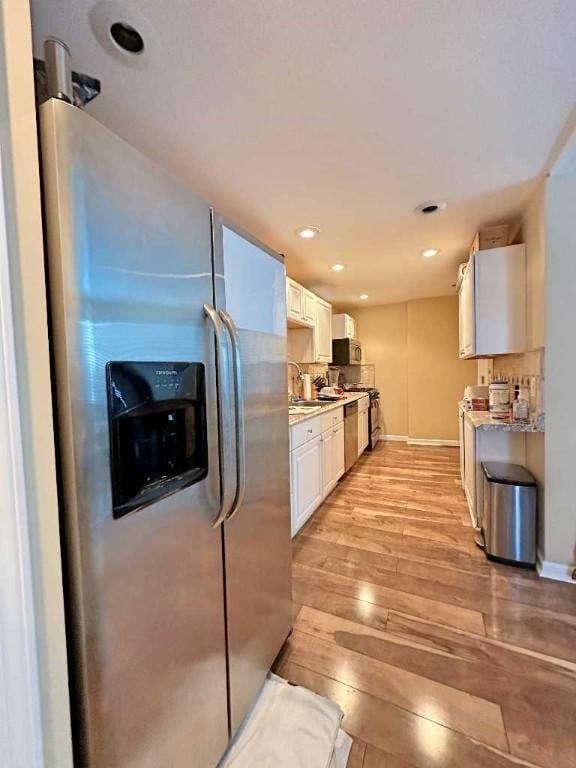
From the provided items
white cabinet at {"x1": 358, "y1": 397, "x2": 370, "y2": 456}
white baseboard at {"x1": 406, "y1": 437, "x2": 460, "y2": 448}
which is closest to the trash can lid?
white cabinet at {"x1": 358, "y1": 397, "x2": 370, "y2": 456}

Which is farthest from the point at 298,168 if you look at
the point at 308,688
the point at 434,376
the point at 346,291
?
the point at 434,376

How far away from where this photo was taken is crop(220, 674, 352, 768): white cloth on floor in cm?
108

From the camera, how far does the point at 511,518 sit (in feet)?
7.00

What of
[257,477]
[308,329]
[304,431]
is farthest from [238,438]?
[308,329]

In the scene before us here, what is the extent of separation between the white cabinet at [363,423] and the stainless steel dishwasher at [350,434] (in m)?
0.21

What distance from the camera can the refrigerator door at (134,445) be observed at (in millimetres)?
632

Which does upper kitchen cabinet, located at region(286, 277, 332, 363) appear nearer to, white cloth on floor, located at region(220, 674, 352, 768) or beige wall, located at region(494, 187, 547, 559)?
beige wall, located at region(494, 187, 547, 559)

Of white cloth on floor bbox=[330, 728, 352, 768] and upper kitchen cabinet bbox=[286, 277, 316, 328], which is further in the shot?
upper kitchen cabinet bbox=[286, 277, 316, 328]

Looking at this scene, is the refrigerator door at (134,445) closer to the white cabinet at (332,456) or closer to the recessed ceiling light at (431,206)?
the recessed ceiling light at (431,206)

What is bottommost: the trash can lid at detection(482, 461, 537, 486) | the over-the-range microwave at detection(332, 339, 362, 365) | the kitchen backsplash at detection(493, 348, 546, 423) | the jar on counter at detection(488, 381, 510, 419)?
the trash can lid at detection(482, 461, 537, 486)

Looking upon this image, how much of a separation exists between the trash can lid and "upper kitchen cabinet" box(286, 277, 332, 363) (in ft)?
7.48

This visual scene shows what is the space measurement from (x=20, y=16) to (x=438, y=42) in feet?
4.06

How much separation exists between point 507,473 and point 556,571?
606 mm

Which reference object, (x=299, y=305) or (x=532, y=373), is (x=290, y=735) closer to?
(x=532, y=373)
